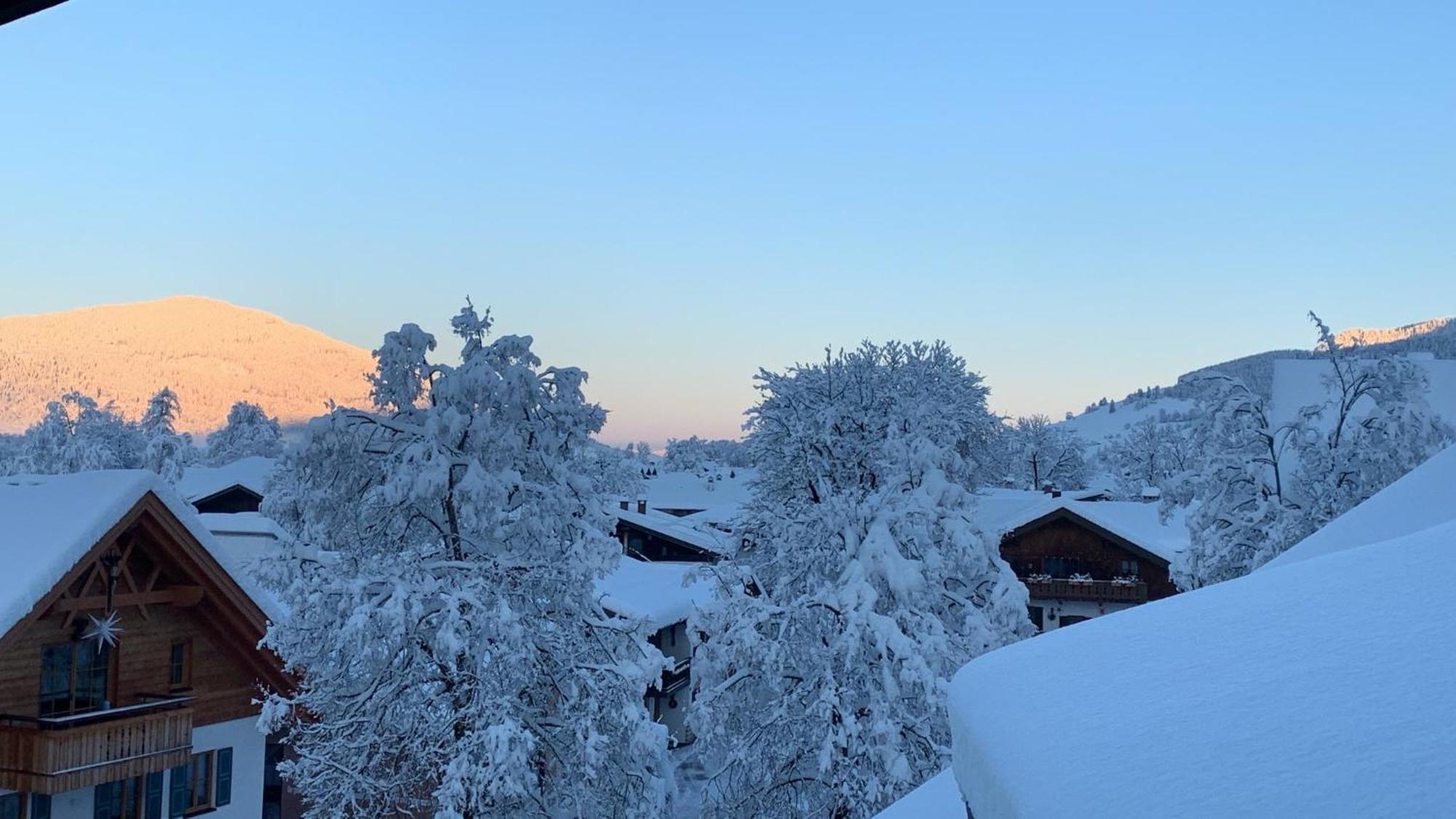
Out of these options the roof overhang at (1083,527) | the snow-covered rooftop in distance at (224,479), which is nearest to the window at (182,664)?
the roof overhang at (1083,527)

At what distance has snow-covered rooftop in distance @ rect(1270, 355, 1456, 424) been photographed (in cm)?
3061

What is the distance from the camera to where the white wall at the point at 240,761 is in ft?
59.3

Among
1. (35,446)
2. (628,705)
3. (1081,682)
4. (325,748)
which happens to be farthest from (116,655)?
(35,446)

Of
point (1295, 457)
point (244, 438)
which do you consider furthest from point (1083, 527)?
point (244, 438)

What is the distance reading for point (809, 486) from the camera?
24.0 metres

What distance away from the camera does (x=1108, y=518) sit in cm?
4575

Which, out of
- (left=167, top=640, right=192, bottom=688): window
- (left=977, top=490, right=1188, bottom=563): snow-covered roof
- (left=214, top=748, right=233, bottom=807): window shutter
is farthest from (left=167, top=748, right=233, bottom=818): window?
(left=977, top=490, right=1188, bottom=563): snow-covered roof

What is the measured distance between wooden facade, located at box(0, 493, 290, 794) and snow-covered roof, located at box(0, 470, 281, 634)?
212mm

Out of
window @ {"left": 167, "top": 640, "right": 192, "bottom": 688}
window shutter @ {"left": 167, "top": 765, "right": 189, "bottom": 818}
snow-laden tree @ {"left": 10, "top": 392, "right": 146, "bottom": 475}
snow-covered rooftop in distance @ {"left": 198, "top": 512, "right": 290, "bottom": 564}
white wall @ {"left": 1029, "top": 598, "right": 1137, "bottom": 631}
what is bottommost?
white wall @ {"left": 1029, "top": 598, "right": 1137, "bottom": 631}

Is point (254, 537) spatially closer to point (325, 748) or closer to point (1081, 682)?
point (325, 748)

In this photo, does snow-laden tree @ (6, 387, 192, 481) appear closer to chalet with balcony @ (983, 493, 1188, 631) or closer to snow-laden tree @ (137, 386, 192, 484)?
snow-laden tree @ (137, 386, 192, 484)

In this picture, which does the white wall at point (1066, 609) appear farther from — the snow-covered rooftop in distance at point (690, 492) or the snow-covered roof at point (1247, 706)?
the snow-covered roof at point (1247, 706)

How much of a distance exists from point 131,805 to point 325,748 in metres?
4.02

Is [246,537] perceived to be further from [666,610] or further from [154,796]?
[154,796]
